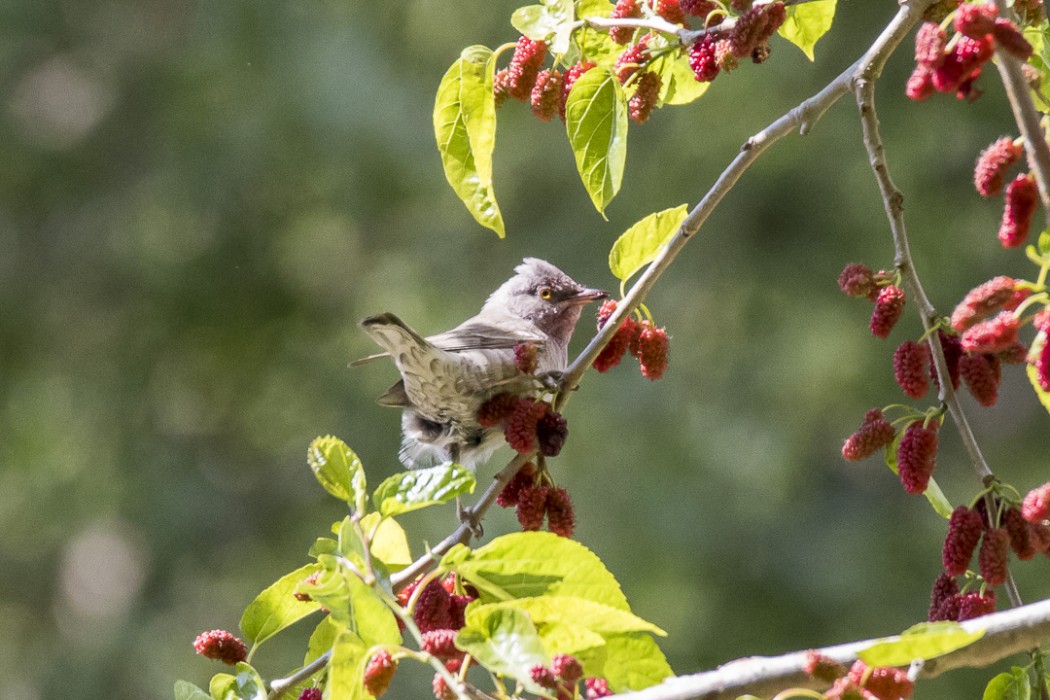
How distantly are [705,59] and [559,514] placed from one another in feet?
2.37

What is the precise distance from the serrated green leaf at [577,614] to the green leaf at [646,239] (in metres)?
0.75

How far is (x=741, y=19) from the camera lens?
179 cm

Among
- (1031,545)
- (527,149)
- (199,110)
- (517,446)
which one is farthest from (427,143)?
(1031,545)

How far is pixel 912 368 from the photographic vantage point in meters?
1.82

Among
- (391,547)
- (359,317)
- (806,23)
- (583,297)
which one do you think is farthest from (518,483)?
(359,317)

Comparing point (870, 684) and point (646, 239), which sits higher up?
point (646, 239)

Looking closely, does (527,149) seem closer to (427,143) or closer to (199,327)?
(427,143)

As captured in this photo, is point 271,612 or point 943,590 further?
point 271,612

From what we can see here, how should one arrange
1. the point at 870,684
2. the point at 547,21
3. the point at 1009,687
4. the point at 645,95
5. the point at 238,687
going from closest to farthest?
the point at 870,684
the point at 1009,687
the point at 238,687
the point at 547,21
the point at 645,95

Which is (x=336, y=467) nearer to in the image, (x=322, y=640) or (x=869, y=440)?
(x=322, y=640)

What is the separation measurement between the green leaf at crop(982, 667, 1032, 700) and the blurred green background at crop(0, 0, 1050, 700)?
5.07 meters

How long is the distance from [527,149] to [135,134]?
2717 mm

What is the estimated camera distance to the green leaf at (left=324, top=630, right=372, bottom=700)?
4.29ft

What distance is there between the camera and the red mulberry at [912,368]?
180 cm
